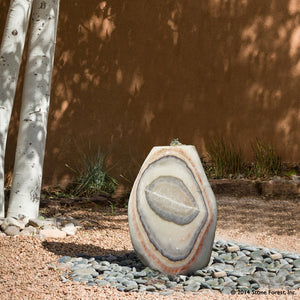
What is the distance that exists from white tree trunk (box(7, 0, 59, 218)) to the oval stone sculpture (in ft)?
4.48

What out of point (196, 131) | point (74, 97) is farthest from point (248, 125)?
point (74, 97)

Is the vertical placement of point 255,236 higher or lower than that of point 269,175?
lower

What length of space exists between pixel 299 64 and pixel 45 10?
157 inches

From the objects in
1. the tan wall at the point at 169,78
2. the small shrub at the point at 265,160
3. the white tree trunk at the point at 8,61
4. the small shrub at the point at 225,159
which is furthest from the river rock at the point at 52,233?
the small shrub at the point at 265,160

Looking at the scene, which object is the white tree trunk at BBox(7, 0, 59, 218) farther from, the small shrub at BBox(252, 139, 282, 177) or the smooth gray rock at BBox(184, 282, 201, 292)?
the small shrub at BBox(252, 139, 282, 177)

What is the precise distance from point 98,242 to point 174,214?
1.18 metres

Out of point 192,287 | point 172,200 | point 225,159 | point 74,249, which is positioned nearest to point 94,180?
point 225,159

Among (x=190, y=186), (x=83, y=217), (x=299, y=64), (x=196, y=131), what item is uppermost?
(x=299, y=64)

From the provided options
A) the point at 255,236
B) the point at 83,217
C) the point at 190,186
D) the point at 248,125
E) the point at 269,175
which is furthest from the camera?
the point at 248,125

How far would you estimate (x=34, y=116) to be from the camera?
4.33 metres

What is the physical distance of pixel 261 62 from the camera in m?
6.94

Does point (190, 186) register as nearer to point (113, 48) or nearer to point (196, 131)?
point (196, 131)

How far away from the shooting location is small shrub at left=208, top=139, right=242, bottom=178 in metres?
6.61

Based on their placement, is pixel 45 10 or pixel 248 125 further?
pixel 248 125
